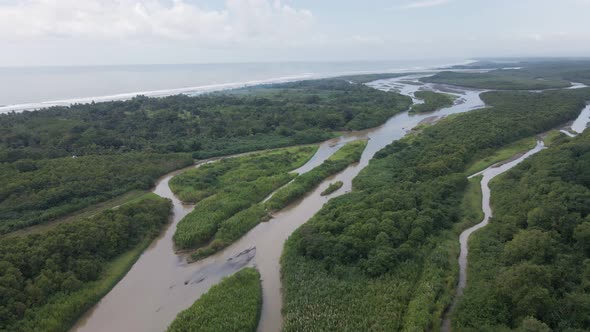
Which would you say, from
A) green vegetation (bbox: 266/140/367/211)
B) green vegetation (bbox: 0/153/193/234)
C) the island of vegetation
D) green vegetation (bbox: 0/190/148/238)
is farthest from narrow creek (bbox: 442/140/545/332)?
green vegetation (bbox: 0/153/193/234)

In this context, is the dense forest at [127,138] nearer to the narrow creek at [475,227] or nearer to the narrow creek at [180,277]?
the narrow creek at [180,277]

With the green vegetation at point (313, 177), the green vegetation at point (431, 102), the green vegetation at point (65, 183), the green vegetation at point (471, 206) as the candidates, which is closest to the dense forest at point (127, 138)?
the green vegetation at point (65, 183)

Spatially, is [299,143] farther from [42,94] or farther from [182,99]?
[42,94]

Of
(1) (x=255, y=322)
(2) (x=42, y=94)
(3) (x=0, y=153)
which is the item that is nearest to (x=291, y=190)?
(1) (x=255, y=322)

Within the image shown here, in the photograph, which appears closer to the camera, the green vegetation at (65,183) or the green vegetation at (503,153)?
the green vegetation at (65,183)

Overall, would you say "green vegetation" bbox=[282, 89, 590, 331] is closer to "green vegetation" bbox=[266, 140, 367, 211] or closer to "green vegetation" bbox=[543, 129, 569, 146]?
"green vegetation" bbox=[266, 140, 367, 211]
